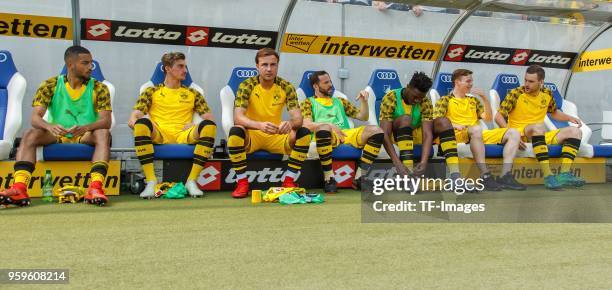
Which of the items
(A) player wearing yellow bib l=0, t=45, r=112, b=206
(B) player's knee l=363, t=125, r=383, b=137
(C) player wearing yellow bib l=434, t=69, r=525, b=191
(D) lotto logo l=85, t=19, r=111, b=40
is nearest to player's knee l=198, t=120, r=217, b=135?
(A) player wearing yellow bib l=0, t=45, r=112, b=206

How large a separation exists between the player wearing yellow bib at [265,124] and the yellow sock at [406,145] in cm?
98

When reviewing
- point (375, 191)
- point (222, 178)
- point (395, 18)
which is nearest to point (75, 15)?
point (222, 178)

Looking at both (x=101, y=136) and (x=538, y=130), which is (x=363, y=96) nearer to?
(x=538, y=130)

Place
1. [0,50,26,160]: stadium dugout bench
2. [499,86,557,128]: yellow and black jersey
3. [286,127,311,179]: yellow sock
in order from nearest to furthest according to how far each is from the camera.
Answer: [0,50,26,160]: stadium dugout bench → [286,127,311,179]: yellow sock → [499,86,557,128]: yellow and black jersey

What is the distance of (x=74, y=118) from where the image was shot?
5062 millimetres

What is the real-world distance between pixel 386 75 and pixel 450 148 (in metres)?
1.76

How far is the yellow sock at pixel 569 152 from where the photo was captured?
22.2 ft


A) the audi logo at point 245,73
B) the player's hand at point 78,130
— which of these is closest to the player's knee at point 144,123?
the player's hand at point 78,130

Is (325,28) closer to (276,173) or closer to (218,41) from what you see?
(218,41)

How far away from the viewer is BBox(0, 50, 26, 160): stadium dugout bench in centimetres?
506

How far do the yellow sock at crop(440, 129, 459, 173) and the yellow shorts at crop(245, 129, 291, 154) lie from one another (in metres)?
1.62

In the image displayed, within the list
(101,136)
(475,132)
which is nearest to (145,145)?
(101,136)

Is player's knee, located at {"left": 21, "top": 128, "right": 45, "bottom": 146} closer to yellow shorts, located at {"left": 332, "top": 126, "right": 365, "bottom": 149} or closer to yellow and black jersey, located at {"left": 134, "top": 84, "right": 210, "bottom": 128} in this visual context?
yellow and black jersey, located at {"left": 134, "top": 84, "right": 210, "bottom": 128}

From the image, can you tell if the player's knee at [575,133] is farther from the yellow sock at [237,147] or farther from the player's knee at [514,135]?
the yellow sock at [237,147]
